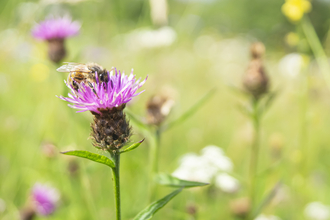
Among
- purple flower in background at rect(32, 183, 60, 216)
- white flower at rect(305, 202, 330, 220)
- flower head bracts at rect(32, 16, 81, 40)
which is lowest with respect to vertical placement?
white flower at rect(305, 202, 330, 220)

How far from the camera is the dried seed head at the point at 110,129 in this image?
0.97m

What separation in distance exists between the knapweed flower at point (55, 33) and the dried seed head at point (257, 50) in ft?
4.01

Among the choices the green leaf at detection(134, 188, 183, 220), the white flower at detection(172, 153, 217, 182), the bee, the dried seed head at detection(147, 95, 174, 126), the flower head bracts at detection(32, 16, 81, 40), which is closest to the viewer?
the green leaf at detection(134, 188, 183, 220)

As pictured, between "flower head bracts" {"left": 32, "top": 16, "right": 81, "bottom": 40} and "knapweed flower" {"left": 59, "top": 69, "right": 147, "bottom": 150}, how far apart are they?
1.11 metres

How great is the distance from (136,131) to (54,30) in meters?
0.92

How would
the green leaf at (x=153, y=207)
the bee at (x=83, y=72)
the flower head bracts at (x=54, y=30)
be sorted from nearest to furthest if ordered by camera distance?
the green leaf at (x=153, y=207), the bee at (x=83, y=72), the flower head bracts at (x=54, y=30)

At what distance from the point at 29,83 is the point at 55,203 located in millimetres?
3314

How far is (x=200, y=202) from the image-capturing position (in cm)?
204

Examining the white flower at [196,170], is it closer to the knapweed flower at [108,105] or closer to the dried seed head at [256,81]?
the dried seed head at [256,81]

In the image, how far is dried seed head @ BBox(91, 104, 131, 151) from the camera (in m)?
0.97

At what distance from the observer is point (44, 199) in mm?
1786

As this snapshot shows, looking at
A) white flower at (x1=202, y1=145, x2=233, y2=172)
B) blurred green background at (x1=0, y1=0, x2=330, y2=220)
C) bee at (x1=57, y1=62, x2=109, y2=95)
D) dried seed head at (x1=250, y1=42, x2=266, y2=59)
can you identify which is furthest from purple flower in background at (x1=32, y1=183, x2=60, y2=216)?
dried seed head at (x1=250, y1=42, x2=266, y2=59)

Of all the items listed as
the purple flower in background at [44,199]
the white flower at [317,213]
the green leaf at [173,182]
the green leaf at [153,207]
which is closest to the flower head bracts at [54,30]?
the purple flower in background at [44,199]

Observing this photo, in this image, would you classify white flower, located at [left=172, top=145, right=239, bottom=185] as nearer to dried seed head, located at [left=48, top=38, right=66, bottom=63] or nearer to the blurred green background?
the blurred green background
